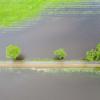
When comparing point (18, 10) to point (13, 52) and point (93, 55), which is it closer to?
point (13, 52)

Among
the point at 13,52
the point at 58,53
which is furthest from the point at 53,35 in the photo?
the point at 13,52

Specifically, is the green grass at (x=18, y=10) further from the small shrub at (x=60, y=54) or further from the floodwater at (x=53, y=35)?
Answer: the small shrub at (x=60, y=54)

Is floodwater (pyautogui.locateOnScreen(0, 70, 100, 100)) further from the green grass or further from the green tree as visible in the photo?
the green grass

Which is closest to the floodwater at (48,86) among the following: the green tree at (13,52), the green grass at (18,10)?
the green tree at (13,52)

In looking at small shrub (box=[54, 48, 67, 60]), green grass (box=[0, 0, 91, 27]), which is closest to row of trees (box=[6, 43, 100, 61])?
small shrub (box=[54, 48, 67, 60])

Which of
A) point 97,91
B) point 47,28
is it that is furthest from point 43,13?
point 97,91

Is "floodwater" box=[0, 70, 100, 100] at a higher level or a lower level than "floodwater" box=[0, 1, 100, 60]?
lower
